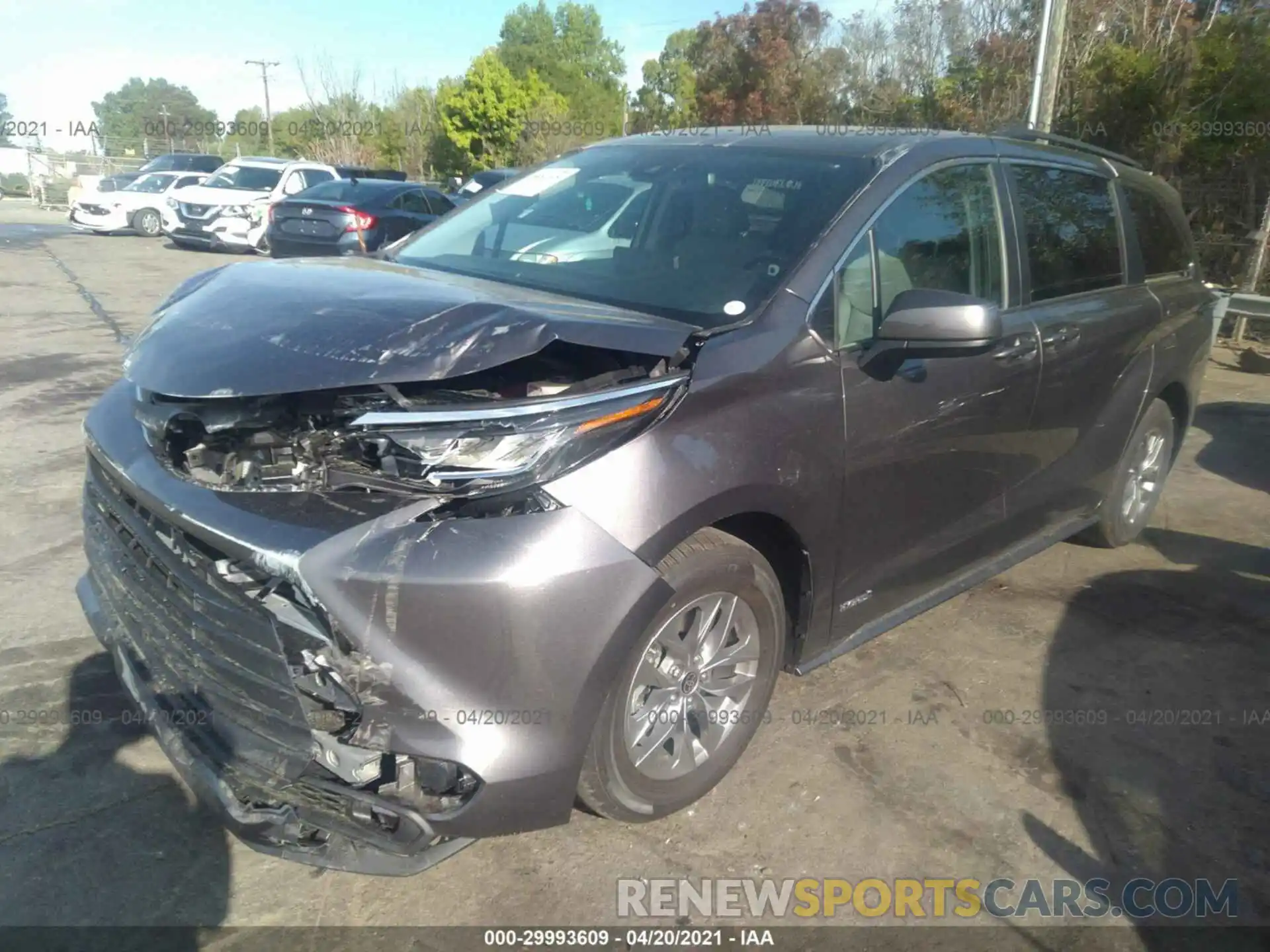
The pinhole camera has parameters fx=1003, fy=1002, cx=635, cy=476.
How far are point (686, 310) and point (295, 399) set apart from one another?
1163 millimetres

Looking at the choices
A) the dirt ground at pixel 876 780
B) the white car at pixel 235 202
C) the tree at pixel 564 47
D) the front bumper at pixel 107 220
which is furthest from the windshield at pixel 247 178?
the tree at pixel 564 47

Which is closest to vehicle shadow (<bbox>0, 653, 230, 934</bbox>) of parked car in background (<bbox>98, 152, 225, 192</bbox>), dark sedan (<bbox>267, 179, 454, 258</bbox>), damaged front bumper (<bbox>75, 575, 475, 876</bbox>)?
damaged front bumper (<bbox>75, 575, 475, 876</bbox>)

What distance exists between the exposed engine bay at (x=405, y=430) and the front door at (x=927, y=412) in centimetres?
81

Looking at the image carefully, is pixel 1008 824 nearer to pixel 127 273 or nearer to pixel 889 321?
pixel 889 321

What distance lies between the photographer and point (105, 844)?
8.95 feet

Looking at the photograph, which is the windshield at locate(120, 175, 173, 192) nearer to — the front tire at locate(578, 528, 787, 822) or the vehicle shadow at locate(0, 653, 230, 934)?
the vehicle shadow at locate(0, 653, 230, 934)

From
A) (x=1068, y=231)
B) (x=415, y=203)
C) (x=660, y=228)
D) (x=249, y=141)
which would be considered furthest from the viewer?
(x=249, y=141)

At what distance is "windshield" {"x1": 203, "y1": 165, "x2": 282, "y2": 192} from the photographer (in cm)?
1892

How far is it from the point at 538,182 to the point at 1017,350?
1986mm

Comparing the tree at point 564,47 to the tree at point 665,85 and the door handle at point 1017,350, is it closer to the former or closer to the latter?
the tree at point 665,85

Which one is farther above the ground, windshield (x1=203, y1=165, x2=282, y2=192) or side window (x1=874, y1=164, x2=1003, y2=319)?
windshield (x1=203, y1=165, x2=282, y2=192)

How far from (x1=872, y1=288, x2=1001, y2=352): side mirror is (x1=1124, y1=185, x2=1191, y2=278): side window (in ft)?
7.14

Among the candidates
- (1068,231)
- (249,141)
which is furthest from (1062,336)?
(249,141)

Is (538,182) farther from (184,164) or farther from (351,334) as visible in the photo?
(184,164)
